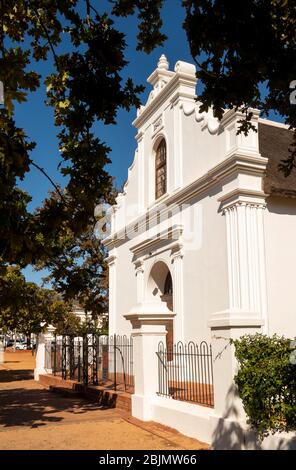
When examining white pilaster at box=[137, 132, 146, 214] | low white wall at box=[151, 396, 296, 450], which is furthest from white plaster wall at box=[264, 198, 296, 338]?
white pilaster at box=[137, 132, 146, 214]

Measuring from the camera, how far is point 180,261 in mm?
13711

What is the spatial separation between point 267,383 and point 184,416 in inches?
92.3

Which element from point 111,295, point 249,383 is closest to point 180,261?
point 111,295

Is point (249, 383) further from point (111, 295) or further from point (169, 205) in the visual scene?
point (111, 295)

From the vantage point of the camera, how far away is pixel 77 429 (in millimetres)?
8875

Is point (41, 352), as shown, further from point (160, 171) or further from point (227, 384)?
point (227, 384)

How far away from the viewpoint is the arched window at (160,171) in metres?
16.1

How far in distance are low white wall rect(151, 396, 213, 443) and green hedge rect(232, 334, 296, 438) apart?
47.0 inches

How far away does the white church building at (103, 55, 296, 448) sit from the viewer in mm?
7871

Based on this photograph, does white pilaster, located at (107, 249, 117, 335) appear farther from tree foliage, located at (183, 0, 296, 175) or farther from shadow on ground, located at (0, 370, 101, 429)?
tree foliage, located at (183, 0, 296, 175)

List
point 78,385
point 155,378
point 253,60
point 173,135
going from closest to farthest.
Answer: point 253,60
point 155,378
point 78,385
point 173,135

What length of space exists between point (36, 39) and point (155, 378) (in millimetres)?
6492

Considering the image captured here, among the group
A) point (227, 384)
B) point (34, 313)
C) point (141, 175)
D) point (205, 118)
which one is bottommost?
point (227, 384)

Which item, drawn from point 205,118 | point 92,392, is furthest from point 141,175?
point 92,392
